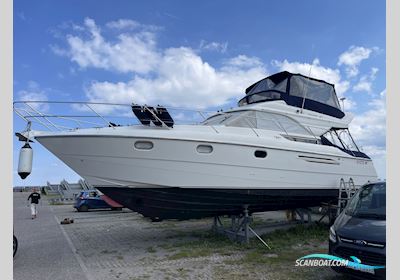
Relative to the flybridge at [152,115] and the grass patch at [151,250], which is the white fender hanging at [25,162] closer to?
the flybridge at [152,115]

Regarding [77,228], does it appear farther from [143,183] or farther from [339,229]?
[339,229]

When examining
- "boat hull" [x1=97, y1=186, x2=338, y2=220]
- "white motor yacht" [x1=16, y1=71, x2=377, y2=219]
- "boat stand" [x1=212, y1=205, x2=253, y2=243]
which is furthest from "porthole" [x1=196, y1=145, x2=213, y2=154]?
"boat stand" [x1=212, y1=205, x2=253, y2=243]

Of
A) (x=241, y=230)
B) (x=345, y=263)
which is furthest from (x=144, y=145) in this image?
(x=345, y=263)

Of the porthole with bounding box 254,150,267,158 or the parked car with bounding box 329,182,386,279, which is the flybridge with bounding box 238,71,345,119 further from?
the parked car with bounding box 329,182,386,279

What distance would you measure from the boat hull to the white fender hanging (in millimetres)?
1621

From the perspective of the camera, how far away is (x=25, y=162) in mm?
5758

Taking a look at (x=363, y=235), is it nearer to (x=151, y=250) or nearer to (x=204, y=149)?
(x=204, y=149)

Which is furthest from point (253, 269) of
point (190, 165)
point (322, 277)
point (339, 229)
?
point (190, 165)

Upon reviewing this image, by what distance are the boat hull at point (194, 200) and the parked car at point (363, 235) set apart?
2467mm

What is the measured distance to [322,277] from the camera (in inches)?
203

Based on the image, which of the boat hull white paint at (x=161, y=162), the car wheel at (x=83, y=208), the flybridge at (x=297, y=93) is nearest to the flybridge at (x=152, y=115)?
the boat hull white paint at (x=161, y=162)

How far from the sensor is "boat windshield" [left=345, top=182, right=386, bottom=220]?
496cm

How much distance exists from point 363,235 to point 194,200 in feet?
12.4

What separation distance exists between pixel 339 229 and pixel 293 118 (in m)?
4.94
